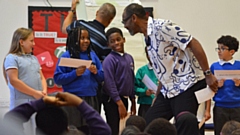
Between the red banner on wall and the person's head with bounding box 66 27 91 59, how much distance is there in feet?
6.35

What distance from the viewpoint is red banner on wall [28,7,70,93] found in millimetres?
4777

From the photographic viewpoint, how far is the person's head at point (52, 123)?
1285 millimetres

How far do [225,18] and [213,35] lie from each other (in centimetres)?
30

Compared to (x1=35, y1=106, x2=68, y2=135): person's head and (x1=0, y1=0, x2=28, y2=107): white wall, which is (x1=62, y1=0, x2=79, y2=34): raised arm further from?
(x1=35, y1=106, x2=68, y2=135): person's head

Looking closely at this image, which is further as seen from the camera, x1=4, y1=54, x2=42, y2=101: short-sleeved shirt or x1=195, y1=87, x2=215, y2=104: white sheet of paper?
x1=4, y1=54, x2=42, y2=101: short-sleeved shirt

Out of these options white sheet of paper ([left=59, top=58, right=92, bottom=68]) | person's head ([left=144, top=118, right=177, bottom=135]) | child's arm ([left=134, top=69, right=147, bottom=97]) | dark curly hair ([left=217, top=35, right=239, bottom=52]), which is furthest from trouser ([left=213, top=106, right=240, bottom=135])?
person's head ([left=144, top=118, right=177, bottom=135])

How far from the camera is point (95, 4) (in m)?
4.41

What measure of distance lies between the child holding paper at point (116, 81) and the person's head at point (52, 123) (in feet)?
5.64

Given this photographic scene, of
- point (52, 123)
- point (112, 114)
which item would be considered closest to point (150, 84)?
point (112, 114)

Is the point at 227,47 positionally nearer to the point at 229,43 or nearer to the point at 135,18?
the point at 229,43

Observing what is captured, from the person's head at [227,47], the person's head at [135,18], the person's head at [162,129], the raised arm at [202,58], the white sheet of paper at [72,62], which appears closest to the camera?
the person's head at [162,129]

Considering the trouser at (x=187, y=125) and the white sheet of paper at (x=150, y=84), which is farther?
the white sheet of paper at (x=150, y=84)

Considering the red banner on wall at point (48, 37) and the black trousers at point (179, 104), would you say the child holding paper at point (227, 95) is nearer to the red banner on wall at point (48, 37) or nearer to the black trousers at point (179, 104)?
the black trousers at point (179, 104)

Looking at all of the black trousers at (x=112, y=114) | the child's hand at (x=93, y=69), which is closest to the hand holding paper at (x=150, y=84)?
the black trousers at (x=112, y=114)
